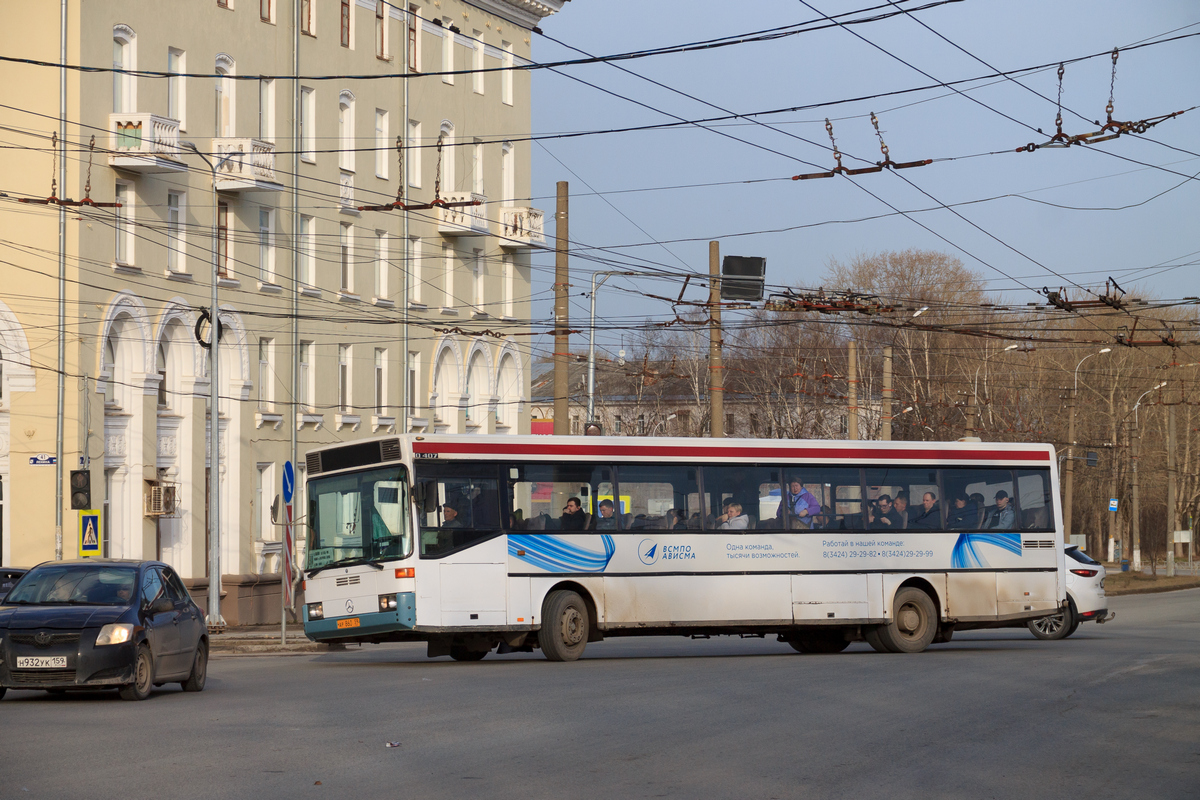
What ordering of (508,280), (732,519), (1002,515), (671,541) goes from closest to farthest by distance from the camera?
(671,541) → (732,519) → (1002,515) → (508,280)

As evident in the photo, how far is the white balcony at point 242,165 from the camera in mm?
39156

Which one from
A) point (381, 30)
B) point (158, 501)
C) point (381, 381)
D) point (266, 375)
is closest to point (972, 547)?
point (158, 501)

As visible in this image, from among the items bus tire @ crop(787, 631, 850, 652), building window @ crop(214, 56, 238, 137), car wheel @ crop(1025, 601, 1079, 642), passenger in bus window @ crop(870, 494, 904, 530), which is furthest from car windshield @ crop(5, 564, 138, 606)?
building window @ crop(214, 56, 238, 137)

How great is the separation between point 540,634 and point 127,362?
20497 mm

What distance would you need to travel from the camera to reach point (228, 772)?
31.3ft

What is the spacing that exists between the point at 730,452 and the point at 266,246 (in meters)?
24.6

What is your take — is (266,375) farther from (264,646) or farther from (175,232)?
(264,646)

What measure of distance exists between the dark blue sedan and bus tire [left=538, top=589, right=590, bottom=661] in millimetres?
5231

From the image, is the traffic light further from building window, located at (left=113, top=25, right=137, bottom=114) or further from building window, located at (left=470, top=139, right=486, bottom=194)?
building window, located at (left=470, top=139, right=486, bottom=194)

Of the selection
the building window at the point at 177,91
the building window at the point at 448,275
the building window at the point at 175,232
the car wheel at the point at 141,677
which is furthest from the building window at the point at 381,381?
the car wheel at the point at 141,677

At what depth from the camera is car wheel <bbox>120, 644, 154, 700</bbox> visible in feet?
46.4

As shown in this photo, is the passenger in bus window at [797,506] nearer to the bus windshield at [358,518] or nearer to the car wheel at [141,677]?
the bus windshield at [358,518]

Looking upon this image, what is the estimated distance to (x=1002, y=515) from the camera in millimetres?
Answer: 23016

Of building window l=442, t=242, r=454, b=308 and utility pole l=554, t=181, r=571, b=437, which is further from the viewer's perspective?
building window l=442, t=242, r=454, b=308
